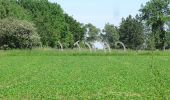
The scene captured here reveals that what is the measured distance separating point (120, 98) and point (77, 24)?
117 m

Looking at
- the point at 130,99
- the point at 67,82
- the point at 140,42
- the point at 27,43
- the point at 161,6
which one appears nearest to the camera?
the point at 130,99

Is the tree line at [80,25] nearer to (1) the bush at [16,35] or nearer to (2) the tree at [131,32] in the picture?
(2) the tree at [131,32]

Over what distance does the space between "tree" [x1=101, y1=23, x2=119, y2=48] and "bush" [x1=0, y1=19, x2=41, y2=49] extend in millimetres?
56796

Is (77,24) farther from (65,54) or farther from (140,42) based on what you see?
(65,54)

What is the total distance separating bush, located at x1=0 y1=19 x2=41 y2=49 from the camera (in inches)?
2928

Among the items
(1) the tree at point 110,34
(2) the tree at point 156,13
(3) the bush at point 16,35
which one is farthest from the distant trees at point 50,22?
(2) the tree at point 156,13

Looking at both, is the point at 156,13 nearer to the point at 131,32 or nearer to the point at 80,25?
the point at 131,32

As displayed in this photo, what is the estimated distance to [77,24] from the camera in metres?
134

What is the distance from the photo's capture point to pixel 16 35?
75.1m

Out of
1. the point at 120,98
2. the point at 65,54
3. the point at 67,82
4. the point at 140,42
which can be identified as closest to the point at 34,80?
the point at 67,82

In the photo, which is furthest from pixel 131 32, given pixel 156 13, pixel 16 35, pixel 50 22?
pixel 16 35

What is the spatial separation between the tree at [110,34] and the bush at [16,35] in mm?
56796

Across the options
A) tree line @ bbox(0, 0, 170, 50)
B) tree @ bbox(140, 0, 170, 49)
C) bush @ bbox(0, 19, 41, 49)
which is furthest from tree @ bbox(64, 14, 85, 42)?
bush @ bbox(0, 19, 41, 49)

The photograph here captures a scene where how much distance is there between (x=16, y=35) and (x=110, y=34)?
65.6m
